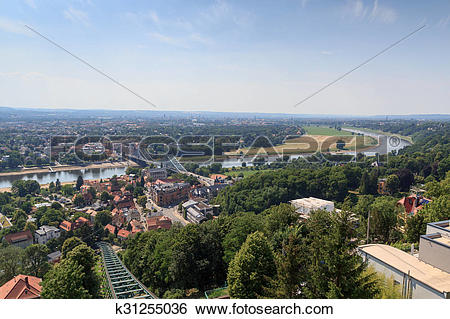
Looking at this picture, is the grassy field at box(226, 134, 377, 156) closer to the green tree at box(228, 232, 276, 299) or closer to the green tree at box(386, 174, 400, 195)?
the green tree at box(386, 174, 400, 195)

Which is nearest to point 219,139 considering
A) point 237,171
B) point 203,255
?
point 237,171

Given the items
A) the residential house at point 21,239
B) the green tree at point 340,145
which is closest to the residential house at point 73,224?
the residential house at point 21,239

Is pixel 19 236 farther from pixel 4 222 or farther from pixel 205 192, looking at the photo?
pixel 205 192

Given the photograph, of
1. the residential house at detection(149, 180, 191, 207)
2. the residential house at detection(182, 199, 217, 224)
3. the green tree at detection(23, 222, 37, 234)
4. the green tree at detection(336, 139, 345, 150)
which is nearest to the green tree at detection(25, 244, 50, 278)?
the green tree at detection(23, 222, 37, 234)

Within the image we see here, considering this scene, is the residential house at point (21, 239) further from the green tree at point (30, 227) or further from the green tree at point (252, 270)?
the green tree at point (252, 270)

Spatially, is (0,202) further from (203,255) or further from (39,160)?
(203,255)
